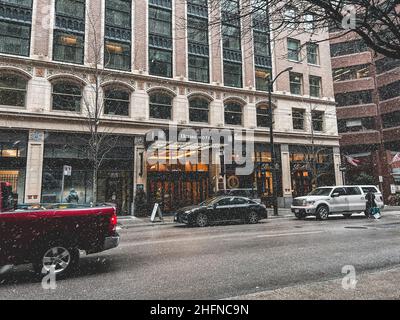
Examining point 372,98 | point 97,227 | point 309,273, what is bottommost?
point 309,273

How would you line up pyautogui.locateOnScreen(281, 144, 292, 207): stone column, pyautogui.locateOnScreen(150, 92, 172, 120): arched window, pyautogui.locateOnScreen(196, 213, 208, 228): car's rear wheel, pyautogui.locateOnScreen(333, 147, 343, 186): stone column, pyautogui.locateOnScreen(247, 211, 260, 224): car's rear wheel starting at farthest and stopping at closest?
pyautogui.locateOnScreen(333, 147, 343, 186): stone column → pyautogui.locateOnScreen(281, 144, 292, 207): stone column → pyautogui.locateOnScreen(150, 92, 172, 120): arched window → pyautogui.locateOnScreen(247, 211, 260, 224): car's rear wheel → pyautogui.locateOnScreen(196, 213, 208, 228): car's rear wheel

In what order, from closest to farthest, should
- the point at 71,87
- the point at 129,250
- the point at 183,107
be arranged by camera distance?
the point at 129,250 → the point at 71,87 → the point at 183,107

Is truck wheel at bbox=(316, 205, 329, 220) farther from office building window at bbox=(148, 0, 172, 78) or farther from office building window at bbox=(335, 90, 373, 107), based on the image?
office building window at bbox=(335, 90, 373, 107)

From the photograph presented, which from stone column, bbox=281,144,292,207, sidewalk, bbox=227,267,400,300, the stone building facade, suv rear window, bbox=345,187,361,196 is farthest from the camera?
stone column, bbox=281,144,292,207

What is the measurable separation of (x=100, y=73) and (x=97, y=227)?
15004 mm

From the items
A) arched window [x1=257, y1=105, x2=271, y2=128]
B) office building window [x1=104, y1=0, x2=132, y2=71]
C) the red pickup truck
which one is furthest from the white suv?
office building window [x1=104, y1=0, x2=132, y2=71]

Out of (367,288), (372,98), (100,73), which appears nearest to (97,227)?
(367,288)

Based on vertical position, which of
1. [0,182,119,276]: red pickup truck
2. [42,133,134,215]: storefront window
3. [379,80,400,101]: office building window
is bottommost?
[0,182,119,276]: red pickup truck

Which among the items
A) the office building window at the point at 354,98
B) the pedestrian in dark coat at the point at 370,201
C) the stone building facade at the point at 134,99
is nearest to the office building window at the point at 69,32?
the stone building facade at the point at 134,99

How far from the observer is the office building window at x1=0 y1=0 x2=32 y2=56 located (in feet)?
58.7

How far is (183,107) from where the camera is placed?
22250 mm

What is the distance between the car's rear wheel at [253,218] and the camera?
51.0ft

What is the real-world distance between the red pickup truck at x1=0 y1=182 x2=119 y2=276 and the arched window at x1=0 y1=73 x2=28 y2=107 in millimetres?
14169
